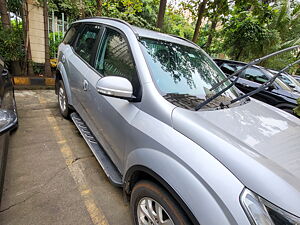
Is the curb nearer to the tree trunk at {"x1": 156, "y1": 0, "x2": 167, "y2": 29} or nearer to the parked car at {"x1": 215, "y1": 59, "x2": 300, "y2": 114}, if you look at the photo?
the tree trunk at {"x1": 156, "y1": 0, "x2": 167, "y2": 29}

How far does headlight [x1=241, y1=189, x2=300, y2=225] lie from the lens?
2.83 ft

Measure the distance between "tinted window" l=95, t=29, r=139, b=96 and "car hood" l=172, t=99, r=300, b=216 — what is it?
2.09ft

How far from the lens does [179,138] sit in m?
1.23

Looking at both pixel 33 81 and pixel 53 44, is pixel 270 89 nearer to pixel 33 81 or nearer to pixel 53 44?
pixel 33 81

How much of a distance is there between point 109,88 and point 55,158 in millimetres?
1588

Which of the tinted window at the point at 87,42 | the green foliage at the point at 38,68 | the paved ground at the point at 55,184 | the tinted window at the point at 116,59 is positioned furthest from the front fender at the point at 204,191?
the green foliage at the point at 38,68

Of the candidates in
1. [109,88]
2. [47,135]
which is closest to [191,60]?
[109,88]

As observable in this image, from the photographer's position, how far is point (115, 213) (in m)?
1.87

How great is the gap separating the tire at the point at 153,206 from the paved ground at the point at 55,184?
0.40 m

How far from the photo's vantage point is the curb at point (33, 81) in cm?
469

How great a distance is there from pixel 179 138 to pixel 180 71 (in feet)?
2.84

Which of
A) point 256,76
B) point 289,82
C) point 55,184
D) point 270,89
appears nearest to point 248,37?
point 289,82

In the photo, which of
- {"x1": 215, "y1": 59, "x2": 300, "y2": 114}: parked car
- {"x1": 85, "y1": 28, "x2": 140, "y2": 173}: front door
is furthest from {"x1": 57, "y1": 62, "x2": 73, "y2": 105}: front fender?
{"x1": 215, "y1": 59, "x2": 300, "y2": 114}: parked car

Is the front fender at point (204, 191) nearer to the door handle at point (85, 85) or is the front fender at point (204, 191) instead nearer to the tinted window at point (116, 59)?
the tinted window at point (116, 59)
